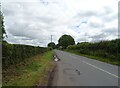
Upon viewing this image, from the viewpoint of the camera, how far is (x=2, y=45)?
1425cm

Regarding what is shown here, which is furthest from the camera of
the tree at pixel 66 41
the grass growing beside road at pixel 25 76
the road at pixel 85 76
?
the tree at pixel 66 41

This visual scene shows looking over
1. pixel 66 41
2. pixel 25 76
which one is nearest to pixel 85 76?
pixel 25 76

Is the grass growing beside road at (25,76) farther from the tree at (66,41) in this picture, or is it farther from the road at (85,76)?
the tree at (66,41)

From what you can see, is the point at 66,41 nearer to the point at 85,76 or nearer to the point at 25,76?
the point at 85,76

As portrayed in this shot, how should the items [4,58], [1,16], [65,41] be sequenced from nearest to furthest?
1. [4,58]
2. [1,16]
3. [65,41]

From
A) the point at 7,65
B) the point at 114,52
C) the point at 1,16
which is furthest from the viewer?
the point at 1,16

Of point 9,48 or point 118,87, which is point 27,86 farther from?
point 9,48

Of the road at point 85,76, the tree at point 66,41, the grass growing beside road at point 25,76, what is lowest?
the road at point 85,76

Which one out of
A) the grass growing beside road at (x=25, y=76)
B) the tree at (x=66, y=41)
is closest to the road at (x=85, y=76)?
the grass growing beside road at (x=25, y=76)

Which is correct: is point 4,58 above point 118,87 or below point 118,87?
above

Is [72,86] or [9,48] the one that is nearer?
[72,86]

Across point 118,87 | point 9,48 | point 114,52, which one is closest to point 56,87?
point 118,87

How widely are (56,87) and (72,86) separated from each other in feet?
2.73

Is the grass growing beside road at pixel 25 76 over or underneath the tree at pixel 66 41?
underneath
